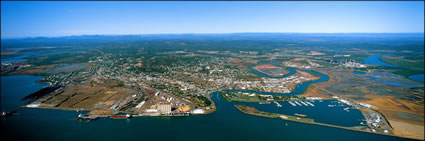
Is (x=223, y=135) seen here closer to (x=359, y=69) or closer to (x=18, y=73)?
(x=359, y=69)

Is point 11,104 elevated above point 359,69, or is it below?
below

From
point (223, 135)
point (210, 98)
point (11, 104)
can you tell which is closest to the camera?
point (223, 135)

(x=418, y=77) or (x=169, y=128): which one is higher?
(x=418, y=77)

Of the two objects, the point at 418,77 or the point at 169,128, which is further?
the point at 418,77

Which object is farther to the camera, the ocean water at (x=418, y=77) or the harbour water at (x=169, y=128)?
the ocean water at (x=418, y=77)

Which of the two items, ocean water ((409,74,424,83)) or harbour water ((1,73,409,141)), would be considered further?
ocean water ((409,74,424,83))

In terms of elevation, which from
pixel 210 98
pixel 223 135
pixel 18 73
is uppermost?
pixel 18 73

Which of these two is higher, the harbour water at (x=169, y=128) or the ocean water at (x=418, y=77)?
the ocean water at (x=418, y=77)

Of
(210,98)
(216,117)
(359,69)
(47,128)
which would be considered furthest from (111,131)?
(359,69)
